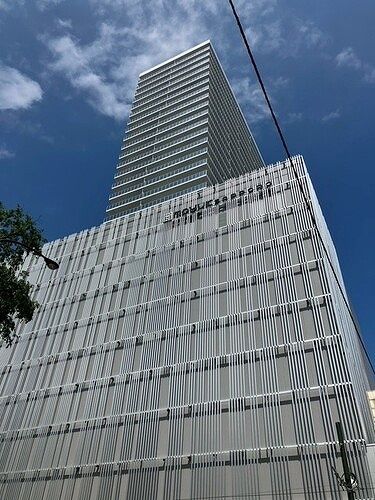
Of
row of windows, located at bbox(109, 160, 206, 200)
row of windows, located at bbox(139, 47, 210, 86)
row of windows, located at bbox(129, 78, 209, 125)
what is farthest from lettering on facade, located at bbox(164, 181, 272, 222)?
row of windows, located at bbox(139, 47, 210, 86)

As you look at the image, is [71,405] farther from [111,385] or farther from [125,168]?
[125,168]

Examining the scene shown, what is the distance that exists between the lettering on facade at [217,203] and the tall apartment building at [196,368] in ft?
0.81

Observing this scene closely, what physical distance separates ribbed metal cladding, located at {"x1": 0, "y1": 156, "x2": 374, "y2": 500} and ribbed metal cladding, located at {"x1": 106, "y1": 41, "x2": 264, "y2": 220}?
65.5 ft

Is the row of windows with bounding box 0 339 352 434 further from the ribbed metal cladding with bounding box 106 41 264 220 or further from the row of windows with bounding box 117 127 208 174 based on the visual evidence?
the row of windows with bounding box 117 127 208 174

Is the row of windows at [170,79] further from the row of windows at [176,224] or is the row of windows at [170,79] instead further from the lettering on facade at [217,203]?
the lettering on facade at [217,203]

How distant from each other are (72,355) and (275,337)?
20.4m

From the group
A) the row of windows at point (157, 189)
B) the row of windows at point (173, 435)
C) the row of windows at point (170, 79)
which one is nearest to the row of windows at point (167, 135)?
the row of windows at point (157, 189)

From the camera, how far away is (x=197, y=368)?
33.2m

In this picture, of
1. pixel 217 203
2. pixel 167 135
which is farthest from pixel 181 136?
pixel 217 203

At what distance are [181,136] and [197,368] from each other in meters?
51.2

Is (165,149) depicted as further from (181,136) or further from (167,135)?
(167,135)

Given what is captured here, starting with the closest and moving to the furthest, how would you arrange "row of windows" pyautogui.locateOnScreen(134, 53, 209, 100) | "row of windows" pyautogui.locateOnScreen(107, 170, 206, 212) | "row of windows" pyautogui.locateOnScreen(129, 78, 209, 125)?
"row of windows" pyautogui.locateOnScreen(107, 170, 206, 212)
"row of windows" pyautogui.locateOnScreen(129, 78, 209, 125)
"row of windows" pyautogui.locateOnScreen(134, 53, 209, 100)

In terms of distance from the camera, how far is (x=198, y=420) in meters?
30.1

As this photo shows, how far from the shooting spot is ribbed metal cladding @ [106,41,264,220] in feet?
225
